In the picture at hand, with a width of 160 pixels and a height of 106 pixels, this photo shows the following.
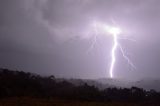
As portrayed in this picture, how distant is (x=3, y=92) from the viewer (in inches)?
1922

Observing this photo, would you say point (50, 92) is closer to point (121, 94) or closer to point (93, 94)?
point (93, 94)

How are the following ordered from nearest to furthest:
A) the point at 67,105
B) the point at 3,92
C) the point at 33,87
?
the point at 67,105, the point at 3,92, the point at 33,87

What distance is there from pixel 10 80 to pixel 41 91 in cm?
566

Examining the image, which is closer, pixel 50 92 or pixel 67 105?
pixel 67 105

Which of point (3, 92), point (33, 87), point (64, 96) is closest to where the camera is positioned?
point (3, 92)

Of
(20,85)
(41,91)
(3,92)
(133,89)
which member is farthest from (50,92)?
(133,89)

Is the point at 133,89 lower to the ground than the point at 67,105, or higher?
higher

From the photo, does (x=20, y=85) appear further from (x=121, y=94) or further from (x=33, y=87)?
(x=121, y=94)

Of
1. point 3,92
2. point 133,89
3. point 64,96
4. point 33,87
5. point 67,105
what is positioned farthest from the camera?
point 133,89

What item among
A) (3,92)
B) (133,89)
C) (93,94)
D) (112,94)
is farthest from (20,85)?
(133,89)

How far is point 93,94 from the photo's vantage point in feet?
174

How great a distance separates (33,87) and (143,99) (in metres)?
18.9

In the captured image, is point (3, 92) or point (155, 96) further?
point (155, 96)

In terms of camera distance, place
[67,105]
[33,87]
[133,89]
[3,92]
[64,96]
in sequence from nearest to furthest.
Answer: [67,105], [3,92], [64,96], [33,87], [133,89]
